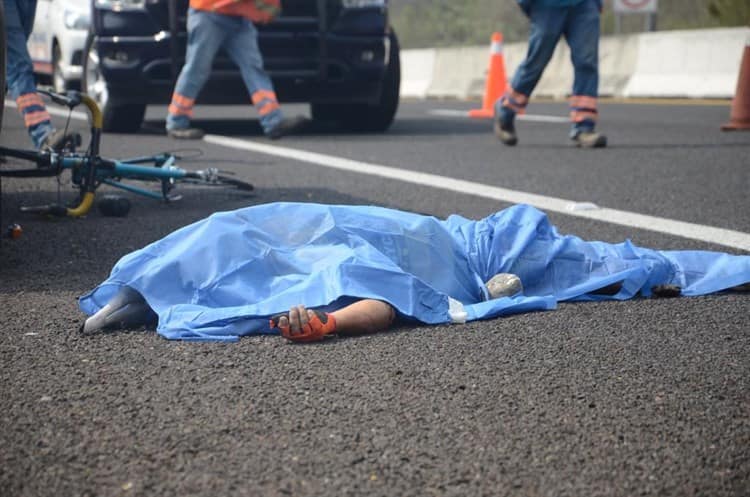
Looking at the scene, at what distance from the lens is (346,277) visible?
3.03 m

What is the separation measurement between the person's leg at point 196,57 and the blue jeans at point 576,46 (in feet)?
7.47

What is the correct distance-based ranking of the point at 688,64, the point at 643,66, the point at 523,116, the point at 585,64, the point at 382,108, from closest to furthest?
the point at 585,64, the point at 382,108, the point at 523,116, the point at 688,64, the point at 643,66

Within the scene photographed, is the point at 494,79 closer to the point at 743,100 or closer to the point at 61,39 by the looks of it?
the point at 743,100

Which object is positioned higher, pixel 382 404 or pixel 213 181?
pixel 382 404

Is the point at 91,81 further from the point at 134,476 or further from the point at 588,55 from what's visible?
the point at 134,476

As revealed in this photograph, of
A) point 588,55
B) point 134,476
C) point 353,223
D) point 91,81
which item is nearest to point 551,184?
point 588,55

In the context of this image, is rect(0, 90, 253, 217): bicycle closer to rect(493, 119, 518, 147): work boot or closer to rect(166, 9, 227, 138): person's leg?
rect(166, 9, 227, 138): person's leg

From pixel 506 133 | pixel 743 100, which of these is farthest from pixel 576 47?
pixel 743 100

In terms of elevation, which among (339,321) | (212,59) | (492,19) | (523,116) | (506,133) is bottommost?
(492,19)

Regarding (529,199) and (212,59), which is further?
(212,59)

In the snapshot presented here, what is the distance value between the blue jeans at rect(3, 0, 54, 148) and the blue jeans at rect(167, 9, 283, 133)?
176cm

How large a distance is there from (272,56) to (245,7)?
924 millimetres

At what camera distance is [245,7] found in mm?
8484

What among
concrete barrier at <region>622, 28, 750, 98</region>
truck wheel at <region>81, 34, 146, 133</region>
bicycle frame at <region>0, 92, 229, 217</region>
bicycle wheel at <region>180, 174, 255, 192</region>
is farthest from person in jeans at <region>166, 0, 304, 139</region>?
concrete barrier at <region>622, 28, 750, 98</region>
